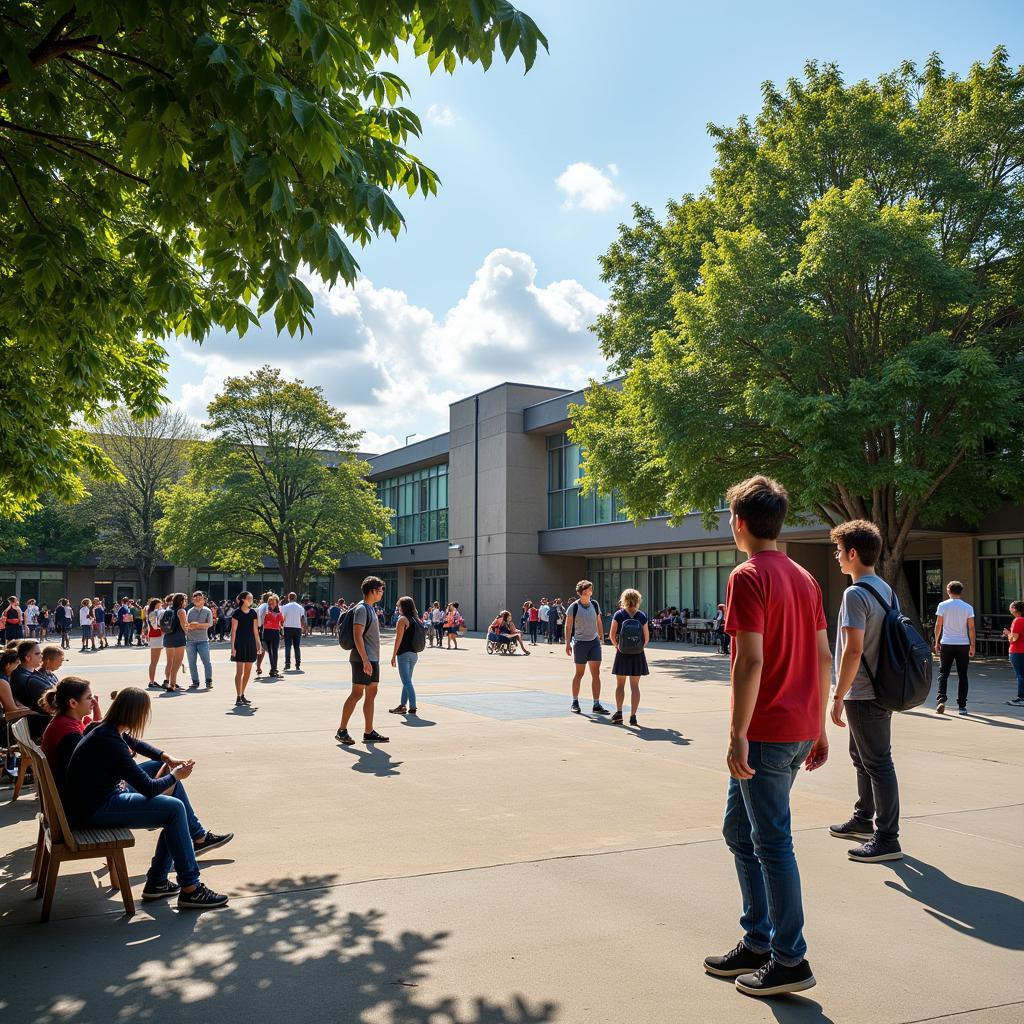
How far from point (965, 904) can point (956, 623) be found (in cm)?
915

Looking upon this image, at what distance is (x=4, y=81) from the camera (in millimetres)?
4953

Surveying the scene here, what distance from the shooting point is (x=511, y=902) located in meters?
5.01

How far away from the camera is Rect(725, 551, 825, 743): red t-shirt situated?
391 cm

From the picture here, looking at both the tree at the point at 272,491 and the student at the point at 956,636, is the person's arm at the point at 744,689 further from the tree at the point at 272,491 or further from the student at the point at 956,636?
the tree at the point at 272,491

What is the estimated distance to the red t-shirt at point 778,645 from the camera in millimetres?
3914

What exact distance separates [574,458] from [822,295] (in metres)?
20.4

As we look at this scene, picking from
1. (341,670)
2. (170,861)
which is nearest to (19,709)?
(170,861)

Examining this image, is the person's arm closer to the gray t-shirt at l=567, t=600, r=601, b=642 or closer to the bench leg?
the bench leg

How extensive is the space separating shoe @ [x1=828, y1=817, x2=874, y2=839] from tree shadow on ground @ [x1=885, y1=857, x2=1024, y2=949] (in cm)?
57

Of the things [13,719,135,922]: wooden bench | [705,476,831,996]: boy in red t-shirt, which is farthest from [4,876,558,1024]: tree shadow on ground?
[705,476,831,996]: boy in red t-shirt

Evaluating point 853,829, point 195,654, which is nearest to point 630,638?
point 853,829

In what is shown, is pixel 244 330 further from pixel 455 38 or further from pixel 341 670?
pixel 341 670

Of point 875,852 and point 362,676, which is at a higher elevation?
point 362,676

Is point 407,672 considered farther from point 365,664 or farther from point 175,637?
point 175,637
